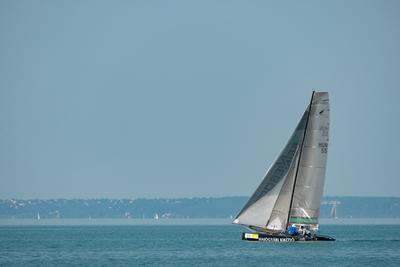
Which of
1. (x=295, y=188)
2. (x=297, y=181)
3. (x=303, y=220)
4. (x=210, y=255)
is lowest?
(x=210, y=255)

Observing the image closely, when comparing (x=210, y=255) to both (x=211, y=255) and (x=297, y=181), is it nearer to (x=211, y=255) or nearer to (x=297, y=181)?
(x=211, y=255)

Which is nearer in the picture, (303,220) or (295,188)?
(295,188)

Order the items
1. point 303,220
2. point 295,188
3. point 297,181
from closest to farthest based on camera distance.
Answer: point 297,181 < point 295,188 < point 303,220

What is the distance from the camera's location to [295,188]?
272 feet

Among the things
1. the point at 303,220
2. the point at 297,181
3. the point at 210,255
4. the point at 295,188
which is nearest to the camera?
the point at 297,181

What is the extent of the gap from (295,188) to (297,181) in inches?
23.2

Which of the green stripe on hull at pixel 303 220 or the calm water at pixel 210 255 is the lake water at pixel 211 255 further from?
the green stripe on hull at pixel 303 220

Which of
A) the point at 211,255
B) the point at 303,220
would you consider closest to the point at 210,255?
the point at 211,255

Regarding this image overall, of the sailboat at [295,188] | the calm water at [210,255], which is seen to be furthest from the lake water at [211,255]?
the sailboat at [295,188]

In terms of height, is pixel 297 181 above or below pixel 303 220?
above

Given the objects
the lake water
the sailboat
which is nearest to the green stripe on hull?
the sailboat

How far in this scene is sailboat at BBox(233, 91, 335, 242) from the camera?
81.8m

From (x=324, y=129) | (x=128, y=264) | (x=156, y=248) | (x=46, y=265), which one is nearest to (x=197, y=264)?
(x=128, y=264)

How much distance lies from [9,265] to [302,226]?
77.0 feet
